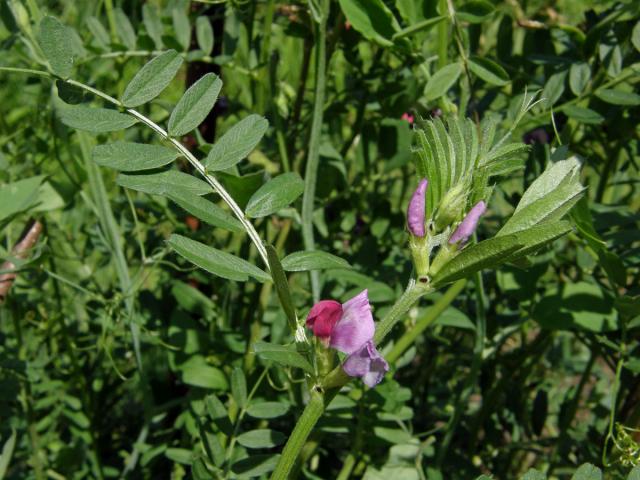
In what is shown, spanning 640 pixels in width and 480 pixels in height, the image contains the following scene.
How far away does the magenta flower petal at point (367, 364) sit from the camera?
46 cm

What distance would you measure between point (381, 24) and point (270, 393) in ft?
1.31

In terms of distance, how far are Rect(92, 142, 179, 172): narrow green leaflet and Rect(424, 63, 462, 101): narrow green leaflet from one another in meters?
0.28

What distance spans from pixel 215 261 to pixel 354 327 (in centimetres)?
13

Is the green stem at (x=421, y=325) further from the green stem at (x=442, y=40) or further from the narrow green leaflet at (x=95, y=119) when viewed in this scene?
the narrow green leaflet at (x=95, y=119)

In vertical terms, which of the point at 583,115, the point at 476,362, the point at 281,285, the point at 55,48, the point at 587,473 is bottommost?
the point at 476,362

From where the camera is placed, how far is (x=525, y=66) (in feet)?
3.30

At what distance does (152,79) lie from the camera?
62 centimetres

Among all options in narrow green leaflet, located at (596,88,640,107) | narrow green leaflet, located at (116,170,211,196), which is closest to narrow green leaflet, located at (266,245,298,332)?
narrow green leaflet, located at (116,170,211,196)

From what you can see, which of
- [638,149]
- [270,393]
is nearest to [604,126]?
[638,149]

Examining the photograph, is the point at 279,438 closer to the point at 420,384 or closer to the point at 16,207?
the point at 16,207

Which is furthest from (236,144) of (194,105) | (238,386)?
(238,386)

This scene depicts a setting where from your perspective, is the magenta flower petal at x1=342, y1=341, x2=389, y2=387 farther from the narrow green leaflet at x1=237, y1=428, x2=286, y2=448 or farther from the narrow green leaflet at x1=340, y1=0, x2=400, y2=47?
the narrow green leaflet at x1=340, y1=0, x2=400, y2=47

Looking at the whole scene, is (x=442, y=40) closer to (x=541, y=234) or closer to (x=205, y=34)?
(x=205, y=34)

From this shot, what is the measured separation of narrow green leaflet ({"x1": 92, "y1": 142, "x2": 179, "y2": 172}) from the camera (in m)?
0.59
